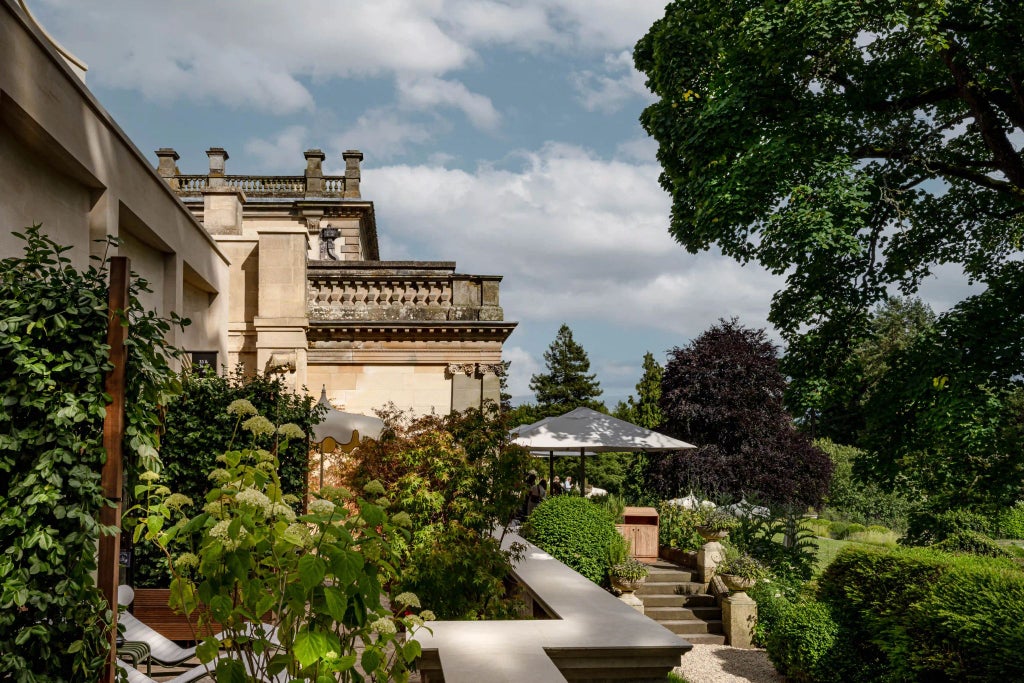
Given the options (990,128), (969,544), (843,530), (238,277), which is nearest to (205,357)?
(238,277)

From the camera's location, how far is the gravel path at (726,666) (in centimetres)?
1129

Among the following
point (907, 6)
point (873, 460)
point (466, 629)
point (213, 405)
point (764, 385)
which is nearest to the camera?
point (466, 629)

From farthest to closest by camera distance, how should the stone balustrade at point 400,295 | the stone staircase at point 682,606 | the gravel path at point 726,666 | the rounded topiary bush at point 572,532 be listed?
the stone balustrade at point 400,295 → the stone staircase at point 682,606 → the rounded topiary bush at point 572,532 → the gravel path at point 726,666

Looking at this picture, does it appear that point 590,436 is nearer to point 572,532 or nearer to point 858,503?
point 572,532

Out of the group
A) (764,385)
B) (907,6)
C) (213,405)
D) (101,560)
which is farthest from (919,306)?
(101,560)

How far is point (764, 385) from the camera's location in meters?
33.9

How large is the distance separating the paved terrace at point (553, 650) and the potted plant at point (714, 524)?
11.5 m

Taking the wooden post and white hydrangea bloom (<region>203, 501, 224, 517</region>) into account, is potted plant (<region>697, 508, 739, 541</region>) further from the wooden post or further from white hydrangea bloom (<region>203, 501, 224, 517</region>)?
white hydrangea bloom (<region>203, 501, 224, 517</region>)

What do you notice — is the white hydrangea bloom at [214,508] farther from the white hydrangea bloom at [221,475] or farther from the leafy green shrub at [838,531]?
the leafy green shrub at [838,531]

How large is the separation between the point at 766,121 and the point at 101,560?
11.0 meters

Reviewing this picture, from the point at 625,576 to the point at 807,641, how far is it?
372 centimetres

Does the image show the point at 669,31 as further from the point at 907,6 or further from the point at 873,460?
the point at 873,460

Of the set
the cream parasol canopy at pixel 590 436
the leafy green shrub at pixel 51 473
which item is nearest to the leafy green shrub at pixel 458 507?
the leafy green shrub at pixel 51 473

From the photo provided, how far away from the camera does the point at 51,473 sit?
3.81 metres
